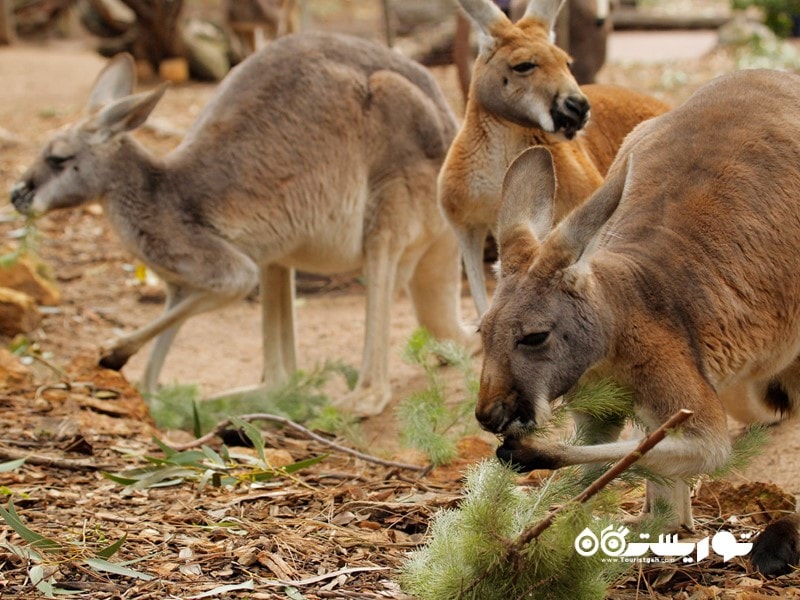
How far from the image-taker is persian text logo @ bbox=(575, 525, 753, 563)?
328 cm

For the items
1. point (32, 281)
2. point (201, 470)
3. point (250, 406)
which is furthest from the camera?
point (32, 281)

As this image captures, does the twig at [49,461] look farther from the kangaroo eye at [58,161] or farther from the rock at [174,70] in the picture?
the rock at [174,70]

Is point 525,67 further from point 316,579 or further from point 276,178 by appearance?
point 316,579

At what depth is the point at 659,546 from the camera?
12.6 feet

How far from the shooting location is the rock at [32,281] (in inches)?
366

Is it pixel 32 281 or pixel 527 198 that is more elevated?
pixel 527 198

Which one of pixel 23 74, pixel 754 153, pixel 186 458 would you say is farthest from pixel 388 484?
pixel 23 74

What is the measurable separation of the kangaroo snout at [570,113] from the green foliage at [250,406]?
1.88 meters

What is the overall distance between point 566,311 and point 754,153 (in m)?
1.01

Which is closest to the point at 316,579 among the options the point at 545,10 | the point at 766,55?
the point at 545,10

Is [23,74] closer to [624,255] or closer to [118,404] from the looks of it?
[118,404]

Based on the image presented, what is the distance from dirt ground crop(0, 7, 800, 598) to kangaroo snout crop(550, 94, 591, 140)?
1497 mm

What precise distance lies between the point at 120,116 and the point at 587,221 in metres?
4.41

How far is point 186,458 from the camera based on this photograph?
4.79m
